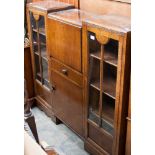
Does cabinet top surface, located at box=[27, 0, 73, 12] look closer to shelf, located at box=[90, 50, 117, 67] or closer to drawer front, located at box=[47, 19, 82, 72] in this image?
drawer front, located at box=[47, 19, 82, 72]

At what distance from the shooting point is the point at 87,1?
2.02 m

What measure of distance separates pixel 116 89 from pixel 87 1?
86 cm

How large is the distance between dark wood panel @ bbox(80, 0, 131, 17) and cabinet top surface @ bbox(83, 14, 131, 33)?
44mm

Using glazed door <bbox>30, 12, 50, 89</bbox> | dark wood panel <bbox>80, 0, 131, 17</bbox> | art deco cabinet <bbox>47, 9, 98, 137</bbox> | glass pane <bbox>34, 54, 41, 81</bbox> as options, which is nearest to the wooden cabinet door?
art deco cabinet <bbox>47, 9, 98, 137</bbox>

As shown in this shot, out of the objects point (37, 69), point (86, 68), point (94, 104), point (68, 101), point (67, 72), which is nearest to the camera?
point (86, 68)

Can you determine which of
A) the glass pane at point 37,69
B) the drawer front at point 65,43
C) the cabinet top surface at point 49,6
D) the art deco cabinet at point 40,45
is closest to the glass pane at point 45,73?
the art deco cabinet at point 40,45

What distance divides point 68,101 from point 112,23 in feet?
2.99

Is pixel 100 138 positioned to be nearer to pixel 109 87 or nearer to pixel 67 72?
pixel 109 87

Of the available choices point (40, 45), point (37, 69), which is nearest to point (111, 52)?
point (40, 45)

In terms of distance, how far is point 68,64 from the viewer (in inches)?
79.4

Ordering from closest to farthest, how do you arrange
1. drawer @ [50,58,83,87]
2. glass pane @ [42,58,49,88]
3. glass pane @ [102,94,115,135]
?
glass pane @ [102,94,115,135] → drawer @ [50,58,83,87] → glass pane @ [42,58,49,88]

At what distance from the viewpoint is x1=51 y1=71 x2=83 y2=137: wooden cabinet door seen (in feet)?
6.74
